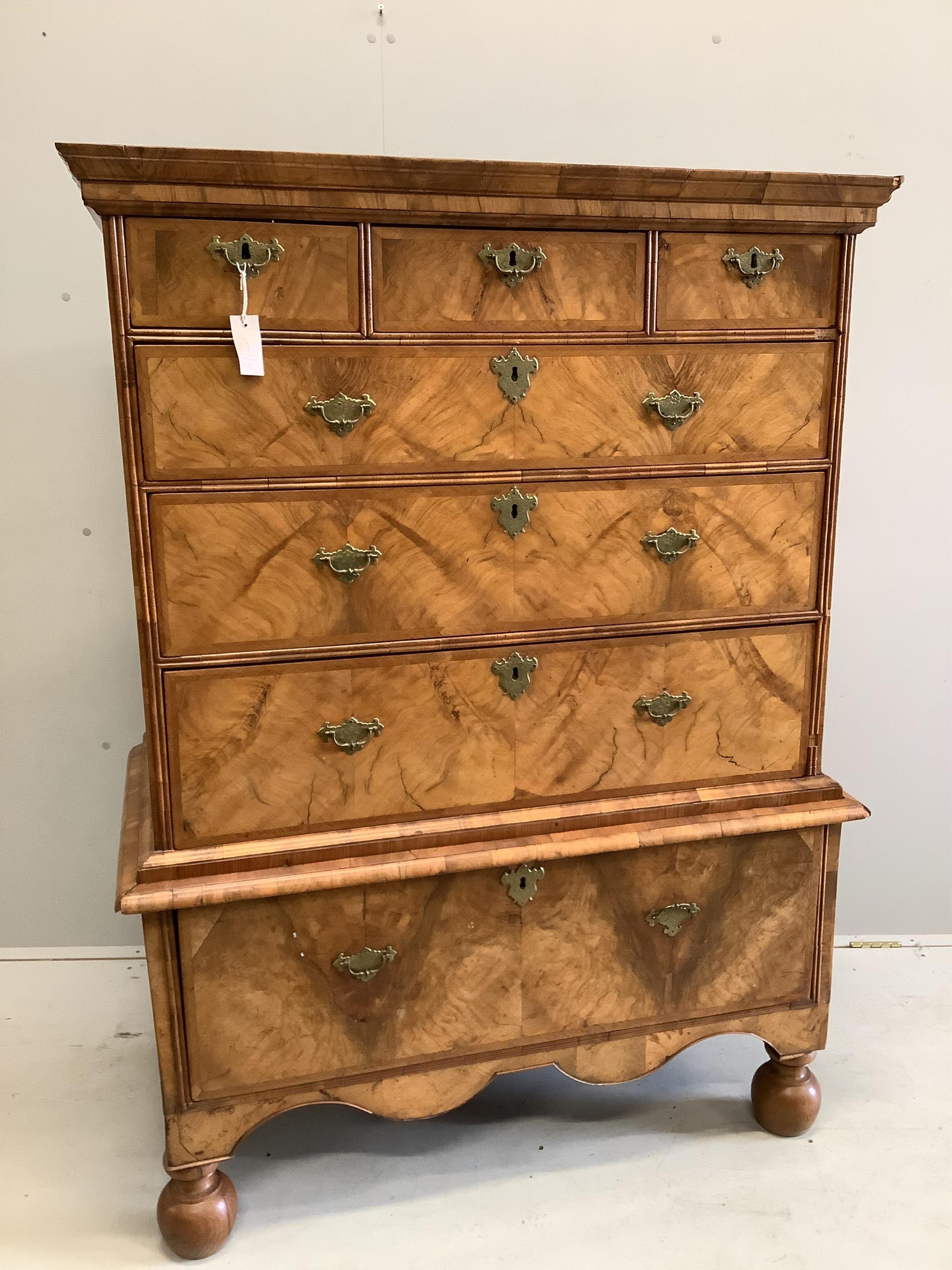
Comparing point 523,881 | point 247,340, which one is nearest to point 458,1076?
point 523,881

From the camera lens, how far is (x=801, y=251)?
169 cm

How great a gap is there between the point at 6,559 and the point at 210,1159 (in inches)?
55.4

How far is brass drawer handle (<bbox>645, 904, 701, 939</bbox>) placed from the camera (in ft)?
5.94

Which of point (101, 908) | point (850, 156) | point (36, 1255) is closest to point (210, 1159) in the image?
point (36, 1255)

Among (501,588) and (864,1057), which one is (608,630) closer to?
(501,588)

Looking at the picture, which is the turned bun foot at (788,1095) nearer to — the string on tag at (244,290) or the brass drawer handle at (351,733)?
the brass drawer handle at (351,733)

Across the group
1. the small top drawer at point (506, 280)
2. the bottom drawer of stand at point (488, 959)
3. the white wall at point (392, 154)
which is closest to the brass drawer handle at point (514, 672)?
the bottom drawer of stand at point (488, 959)

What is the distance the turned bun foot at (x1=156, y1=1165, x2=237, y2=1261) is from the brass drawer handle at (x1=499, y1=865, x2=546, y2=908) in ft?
2.22

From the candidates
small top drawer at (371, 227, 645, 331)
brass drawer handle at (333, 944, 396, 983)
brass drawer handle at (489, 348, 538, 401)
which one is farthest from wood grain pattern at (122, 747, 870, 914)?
small top drawer at (371, 227, 645, 331)

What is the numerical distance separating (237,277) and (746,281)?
2.69ft

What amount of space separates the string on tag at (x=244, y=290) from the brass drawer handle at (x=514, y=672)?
0.66 metres

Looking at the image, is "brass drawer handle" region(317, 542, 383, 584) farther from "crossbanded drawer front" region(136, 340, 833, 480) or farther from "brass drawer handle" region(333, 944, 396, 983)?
"brass drawer handle" region(333, 944, 396, 983)

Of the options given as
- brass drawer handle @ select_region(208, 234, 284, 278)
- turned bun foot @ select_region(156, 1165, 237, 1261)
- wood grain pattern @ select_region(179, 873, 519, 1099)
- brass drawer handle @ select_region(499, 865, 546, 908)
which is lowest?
turned bun foot @ select_region(156, 1165, 237, 1261)

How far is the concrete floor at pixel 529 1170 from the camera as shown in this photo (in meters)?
1.72
